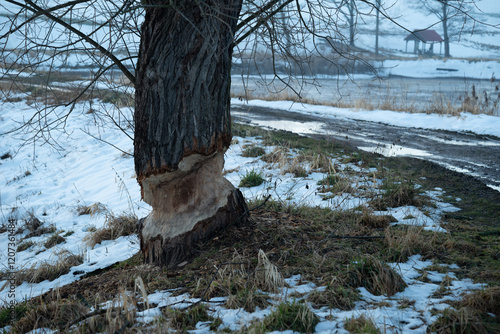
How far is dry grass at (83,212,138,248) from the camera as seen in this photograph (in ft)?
17.6

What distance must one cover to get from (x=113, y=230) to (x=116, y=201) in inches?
60.3

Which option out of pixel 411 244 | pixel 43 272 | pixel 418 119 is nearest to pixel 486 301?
pixel 411 244

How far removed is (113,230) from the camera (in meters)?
5.47

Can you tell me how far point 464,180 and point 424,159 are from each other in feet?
4.20

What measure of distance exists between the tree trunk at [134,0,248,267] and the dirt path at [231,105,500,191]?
420 centimetres

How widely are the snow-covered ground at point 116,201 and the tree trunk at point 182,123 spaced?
0.86 metres

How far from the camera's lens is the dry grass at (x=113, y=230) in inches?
212

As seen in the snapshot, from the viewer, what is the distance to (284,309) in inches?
98.6

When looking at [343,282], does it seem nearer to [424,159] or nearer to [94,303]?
[94,303]

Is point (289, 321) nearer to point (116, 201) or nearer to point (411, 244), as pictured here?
point (411, 244)

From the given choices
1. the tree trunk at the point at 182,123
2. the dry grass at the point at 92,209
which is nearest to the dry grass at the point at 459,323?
the tree trunk at the point at 182,123

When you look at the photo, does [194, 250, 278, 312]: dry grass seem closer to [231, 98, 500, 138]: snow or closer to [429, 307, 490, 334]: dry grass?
[429, 307, 490, 334]: dry grass

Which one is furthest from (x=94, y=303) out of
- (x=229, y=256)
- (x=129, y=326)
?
(x=229, y=256)

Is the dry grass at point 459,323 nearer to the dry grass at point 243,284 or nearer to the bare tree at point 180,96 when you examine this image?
the dry grass at point 243,284
